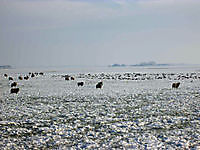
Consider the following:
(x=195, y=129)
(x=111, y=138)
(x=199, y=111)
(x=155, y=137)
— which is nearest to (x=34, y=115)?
(x=111, y=138)

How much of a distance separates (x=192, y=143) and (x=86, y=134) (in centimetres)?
345

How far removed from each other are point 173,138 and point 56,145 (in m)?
3.69

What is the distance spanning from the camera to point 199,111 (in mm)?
13062

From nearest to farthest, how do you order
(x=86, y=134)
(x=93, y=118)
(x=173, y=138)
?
(x=173, y=138), (x=86, y=134), (x=93, y=118)

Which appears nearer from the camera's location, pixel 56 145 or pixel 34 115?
pixel 56 145

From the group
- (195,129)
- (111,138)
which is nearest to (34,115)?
(111,138)

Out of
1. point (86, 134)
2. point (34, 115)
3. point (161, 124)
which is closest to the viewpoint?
point (86, 134)

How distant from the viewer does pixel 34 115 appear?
12625 millimetres

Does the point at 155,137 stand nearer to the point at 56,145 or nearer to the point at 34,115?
the point at 56,145

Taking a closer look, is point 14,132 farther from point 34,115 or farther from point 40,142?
point 34,115

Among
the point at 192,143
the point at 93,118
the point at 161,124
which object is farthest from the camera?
the point at 93,118

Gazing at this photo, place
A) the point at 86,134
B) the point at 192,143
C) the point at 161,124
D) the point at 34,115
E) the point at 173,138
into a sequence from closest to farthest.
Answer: the point at 192,143, the point at 173,138, the point at 86,134, the point at 161,124, the point at 34,115

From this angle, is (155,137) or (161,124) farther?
(161,124)

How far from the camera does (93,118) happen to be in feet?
38.7
